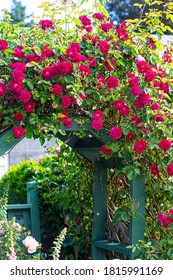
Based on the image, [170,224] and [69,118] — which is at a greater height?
[69,118]

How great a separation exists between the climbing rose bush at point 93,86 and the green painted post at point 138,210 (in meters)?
0.08

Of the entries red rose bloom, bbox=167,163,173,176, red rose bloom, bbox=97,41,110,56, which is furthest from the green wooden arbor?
red rose bloom, bbox=97,41,110,56

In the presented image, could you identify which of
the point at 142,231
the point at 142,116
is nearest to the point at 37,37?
the point at 142,116

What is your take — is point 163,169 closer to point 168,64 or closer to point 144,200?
point 144,200

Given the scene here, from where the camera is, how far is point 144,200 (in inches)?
120

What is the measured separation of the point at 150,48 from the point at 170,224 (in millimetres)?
997

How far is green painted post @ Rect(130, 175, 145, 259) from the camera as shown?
9.90 feet

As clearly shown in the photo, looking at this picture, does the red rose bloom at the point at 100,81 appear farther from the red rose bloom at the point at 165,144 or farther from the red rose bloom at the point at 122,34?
the red rose bloom at the point at 165,144

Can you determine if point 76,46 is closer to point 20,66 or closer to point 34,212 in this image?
point 20,66

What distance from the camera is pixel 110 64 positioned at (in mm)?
2844

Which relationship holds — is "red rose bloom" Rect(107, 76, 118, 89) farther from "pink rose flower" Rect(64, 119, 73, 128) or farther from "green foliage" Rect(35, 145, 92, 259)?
"green foliage" Rect(35, 145, 92, 259)

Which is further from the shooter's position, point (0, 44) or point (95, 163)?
point (95, 163)

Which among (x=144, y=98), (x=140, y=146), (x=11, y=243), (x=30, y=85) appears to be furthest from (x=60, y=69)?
(x=11, y=243)

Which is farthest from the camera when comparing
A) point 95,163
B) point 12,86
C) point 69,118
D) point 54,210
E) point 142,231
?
point 54,210
